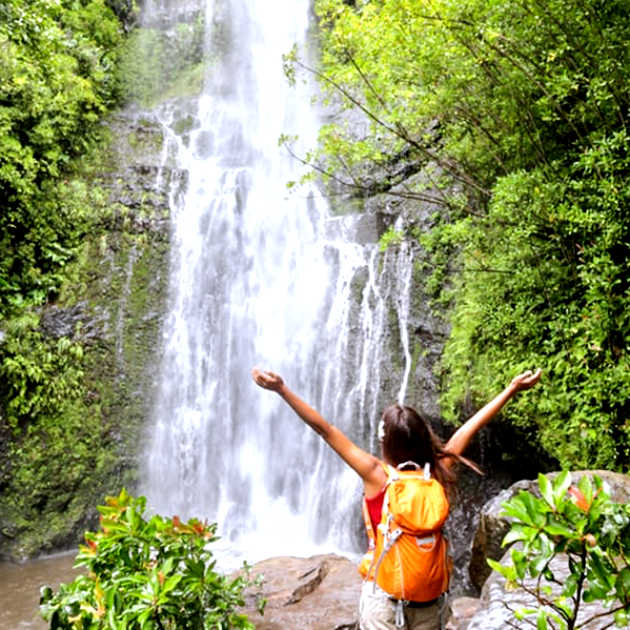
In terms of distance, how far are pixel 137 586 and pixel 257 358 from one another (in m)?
9.16

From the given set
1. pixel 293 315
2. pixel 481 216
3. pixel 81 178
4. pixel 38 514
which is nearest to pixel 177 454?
pixel 38 514

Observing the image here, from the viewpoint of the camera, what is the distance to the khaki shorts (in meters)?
2.01

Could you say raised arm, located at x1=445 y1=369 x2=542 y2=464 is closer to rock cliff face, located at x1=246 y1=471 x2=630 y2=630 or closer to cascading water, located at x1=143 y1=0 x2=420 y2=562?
rock cliff face, located at x1=246 y1=471 x2=630 y2=630

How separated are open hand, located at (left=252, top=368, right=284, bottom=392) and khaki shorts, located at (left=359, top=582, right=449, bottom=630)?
0.85 metres

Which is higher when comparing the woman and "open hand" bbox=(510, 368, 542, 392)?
"open hand" bbox=(510, 368, 542, 392)

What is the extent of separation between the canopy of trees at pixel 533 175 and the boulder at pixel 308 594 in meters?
2.70

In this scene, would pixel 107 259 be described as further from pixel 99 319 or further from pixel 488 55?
pixel 488 55

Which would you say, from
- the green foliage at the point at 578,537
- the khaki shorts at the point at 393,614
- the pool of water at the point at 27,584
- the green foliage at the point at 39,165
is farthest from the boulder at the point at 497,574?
the green foliage at the point at 39,165

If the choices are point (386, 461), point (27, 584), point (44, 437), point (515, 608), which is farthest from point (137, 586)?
point (44, 437)

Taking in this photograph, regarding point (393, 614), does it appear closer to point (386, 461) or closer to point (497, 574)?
point (386, 461)

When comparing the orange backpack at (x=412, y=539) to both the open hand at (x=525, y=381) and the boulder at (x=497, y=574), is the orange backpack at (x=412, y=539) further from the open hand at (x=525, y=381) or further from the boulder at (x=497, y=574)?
the open hand at (x=525, y=381)

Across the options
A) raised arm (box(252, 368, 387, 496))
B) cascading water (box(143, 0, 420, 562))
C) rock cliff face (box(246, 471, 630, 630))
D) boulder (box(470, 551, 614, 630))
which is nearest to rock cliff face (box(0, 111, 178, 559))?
cascading water (box(143, 0, 420, 562))

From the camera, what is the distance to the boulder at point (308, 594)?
498cm

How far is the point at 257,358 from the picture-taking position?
11289 mm
